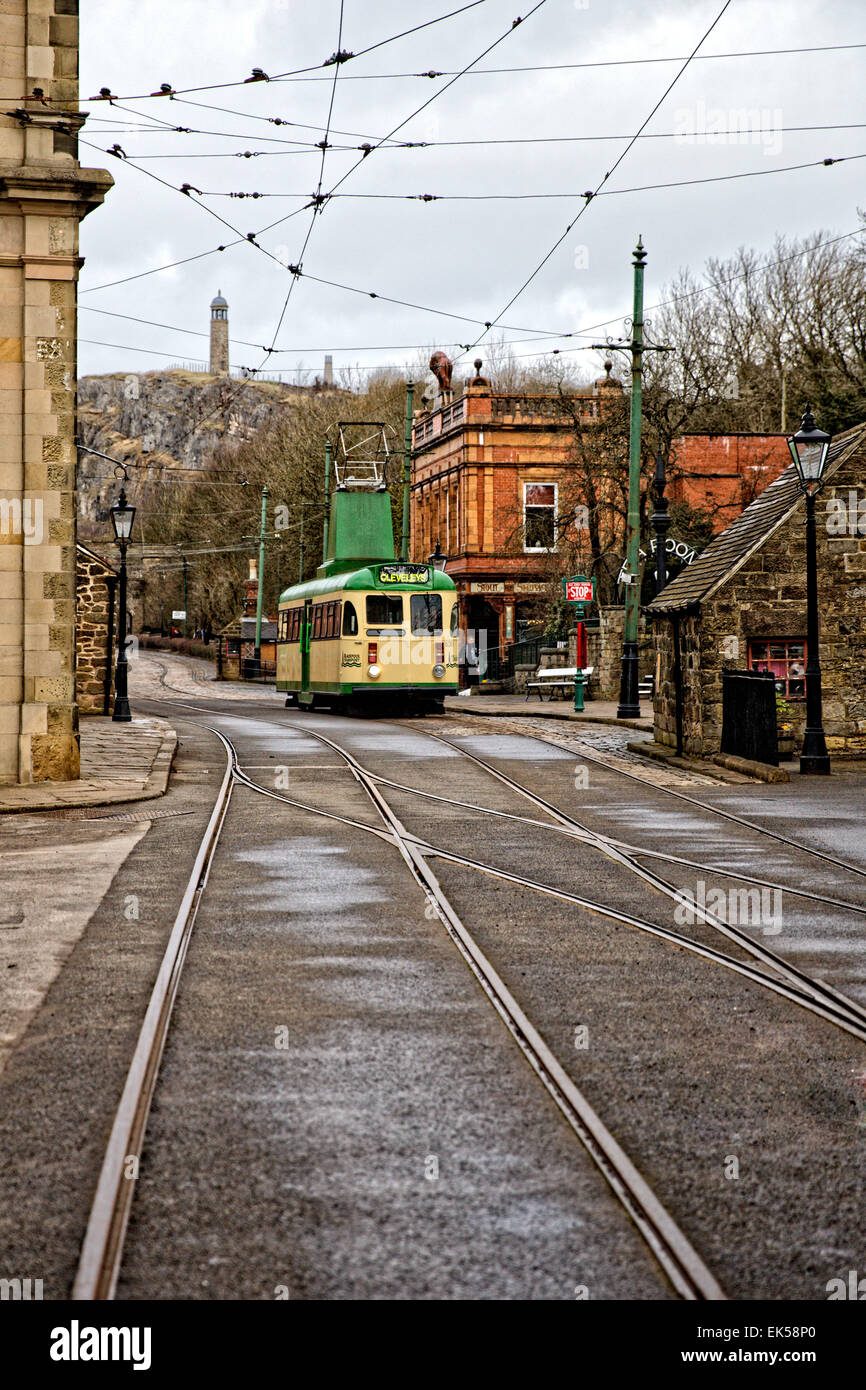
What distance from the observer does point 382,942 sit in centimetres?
820

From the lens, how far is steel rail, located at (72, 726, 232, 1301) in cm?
381

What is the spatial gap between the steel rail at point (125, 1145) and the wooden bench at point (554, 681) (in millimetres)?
29572

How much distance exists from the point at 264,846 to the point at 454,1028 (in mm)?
6055

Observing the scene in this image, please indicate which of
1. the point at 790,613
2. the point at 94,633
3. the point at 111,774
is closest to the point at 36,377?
the point at 111,774

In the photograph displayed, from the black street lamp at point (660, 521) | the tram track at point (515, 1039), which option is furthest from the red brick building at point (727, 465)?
the tram track at point (515, 1039)

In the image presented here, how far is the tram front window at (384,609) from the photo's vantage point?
31000mm

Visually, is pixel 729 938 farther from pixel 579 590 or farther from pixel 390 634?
pixel 390 634

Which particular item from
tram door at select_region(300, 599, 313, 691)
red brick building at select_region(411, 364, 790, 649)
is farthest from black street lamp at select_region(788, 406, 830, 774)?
red brick building at select_region(411, 364, 790, 649)

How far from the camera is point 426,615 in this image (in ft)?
104

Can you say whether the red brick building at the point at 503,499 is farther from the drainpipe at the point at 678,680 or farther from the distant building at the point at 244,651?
the drainpipe at the point at 678,680

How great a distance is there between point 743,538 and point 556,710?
35.8ft

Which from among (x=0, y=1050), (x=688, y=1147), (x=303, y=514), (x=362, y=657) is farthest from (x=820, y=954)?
(x=303, y=514)

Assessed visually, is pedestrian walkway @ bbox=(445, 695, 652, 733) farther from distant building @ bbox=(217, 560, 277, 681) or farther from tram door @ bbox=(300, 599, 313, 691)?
distant building @ bbox=(217, 560, 277, 681)
